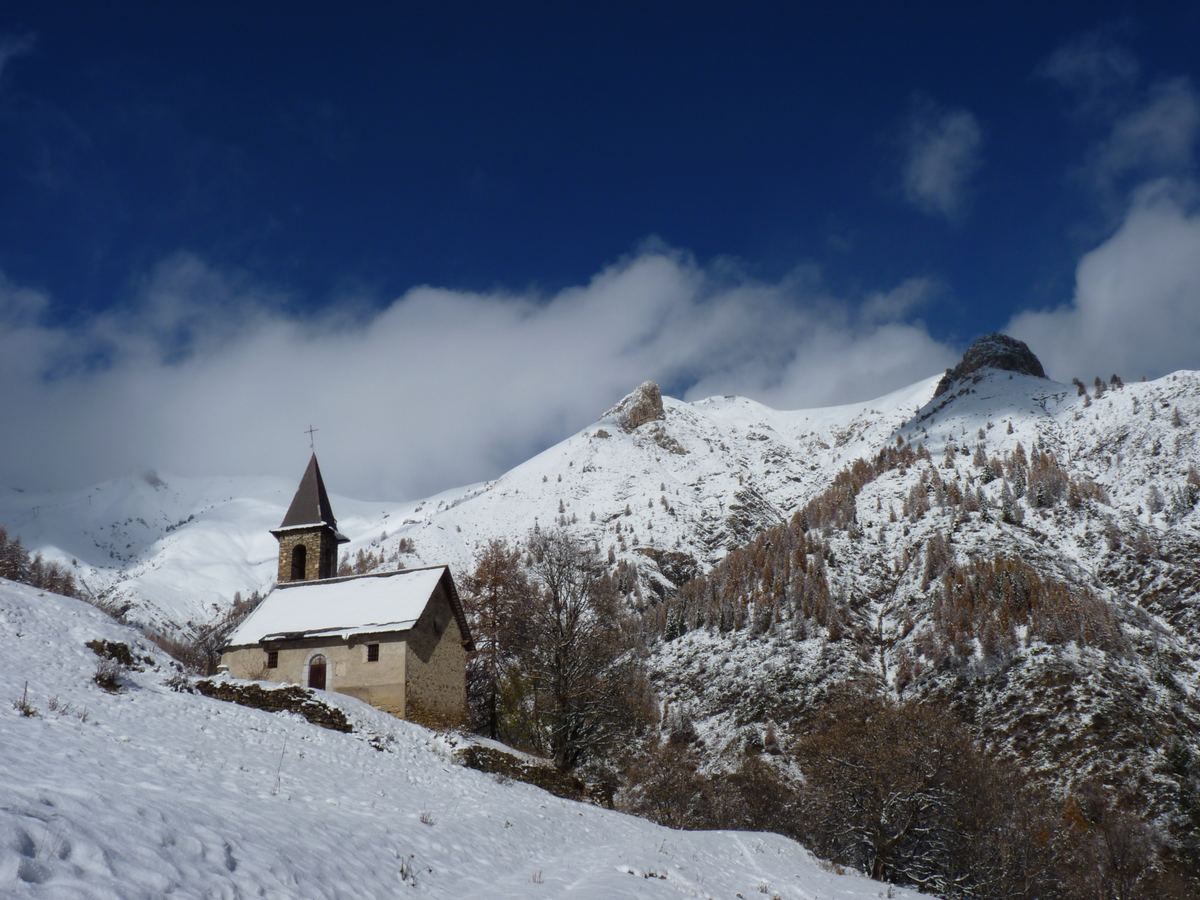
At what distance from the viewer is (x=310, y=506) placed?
58938 millimetres

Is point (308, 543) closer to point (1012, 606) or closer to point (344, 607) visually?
point (344, 607)

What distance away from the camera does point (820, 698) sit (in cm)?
9494

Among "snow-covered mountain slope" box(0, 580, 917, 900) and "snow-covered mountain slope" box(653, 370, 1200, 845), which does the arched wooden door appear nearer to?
"snow-covered mountain slope" box(0, 580, 917, 900)

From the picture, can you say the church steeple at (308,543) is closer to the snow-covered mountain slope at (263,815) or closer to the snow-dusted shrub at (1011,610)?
the snow-covered mountain slope at (263,815)

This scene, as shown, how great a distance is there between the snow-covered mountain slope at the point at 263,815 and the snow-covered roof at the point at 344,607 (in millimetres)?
12604

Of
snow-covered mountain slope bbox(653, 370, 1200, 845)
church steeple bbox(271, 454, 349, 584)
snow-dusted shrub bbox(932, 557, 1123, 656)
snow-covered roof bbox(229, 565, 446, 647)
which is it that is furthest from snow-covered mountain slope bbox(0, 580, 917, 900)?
snow-dusted shrub bbox(932, 557, 1123, 656)

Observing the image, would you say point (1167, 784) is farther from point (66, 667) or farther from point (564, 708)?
point (66, 667)

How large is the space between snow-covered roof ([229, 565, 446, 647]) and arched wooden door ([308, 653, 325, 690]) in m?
1.23

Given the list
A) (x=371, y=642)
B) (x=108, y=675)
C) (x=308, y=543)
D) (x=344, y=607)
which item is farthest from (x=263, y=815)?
(x=308, y=543)

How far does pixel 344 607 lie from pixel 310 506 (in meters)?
16.9

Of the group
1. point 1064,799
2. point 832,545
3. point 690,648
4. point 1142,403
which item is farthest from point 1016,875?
point 1142,403

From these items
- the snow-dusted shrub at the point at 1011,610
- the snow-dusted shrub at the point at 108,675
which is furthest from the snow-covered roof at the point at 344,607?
the snow-dusted shrub at the point at 1011,610

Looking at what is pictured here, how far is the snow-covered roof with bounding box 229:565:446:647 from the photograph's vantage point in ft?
138

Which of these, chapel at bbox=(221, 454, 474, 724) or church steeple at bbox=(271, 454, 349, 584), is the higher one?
church steeple at bbox=(271, 454, 349, 584)
